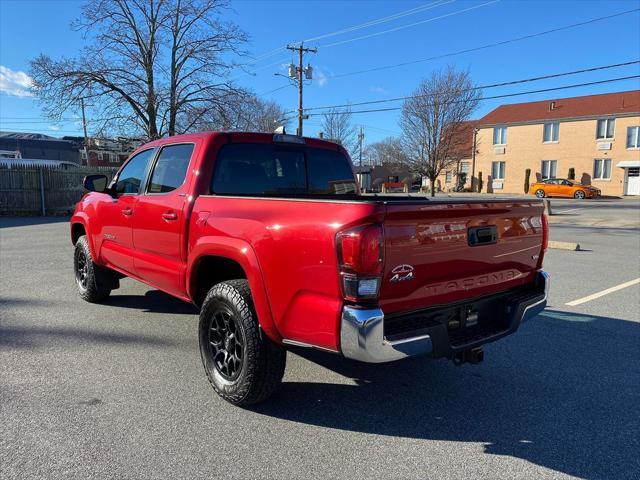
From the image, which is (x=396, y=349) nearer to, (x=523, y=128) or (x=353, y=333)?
(x=353, y=333)

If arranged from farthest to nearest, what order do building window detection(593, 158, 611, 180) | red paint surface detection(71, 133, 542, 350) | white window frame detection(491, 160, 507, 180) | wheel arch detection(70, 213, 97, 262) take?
white window frame detection(491, 160, 507, 180) → building window detection(593, 158, 611, 180) → wheel arch detection(70, 213, 97, 262) → red paint surface detection(71, 133, 542, 350)

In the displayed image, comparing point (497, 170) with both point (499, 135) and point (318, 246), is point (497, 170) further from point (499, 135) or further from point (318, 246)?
point (318, 246)

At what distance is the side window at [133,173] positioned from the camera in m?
4.79

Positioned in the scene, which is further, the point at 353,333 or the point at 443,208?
the point at 443,208

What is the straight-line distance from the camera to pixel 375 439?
2912mm

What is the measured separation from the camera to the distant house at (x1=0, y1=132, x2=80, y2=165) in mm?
67669

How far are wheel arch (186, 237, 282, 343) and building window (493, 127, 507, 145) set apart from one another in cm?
4614

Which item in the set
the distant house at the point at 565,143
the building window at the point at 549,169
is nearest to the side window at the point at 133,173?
the distant house at the point at 565,143

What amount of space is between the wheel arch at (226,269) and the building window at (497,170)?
152 ft

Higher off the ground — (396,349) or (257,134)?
(257,134)

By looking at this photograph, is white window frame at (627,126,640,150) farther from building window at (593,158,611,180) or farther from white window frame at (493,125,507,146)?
white window frame at (493,125,507,146)

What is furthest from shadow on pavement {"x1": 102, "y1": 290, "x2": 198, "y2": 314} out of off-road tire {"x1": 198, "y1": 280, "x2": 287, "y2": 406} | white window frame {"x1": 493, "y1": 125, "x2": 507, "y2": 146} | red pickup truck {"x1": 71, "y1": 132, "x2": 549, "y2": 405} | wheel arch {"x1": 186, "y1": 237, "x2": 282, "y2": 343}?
white window frame {"x1": 493, "y1": 125, "x2": 507, "y2": 146}

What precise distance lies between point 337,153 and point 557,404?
2919 mm

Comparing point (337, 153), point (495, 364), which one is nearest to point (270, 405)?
point (495, 364)
